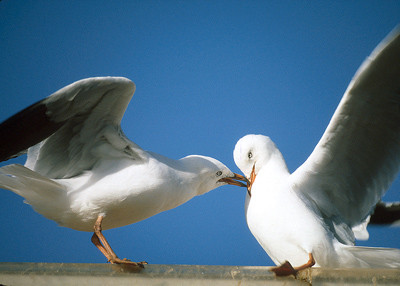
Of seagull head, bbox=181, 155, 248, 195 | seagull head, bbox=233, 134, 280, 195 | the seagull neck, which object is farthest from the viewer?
seagull head, bbox=181, 155, 248, 195

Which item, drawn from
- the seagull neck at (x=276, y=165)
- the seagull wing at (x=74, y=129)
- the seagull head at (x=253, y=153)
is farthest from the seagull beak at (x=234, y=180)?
the seagull wing at (x=74, y=129)

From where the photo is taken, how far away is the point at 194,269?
1496mm

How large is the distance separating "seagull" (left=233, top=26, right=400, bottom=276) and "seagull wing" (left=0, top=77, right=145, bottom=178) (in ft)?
2.55

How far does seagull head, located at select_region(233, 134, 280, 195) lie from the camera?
2.46 m

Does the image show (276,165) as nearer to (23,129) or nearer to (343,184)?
(343,184)

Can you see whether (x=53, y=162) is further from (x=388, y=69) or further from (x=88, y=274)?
(x=388, y=69)

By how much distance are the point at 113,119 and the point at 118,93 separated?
183 millimetres

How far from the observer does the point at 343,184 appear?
2201 millimetres

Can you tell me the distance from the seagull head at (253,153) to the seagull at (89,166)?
33 centimetres

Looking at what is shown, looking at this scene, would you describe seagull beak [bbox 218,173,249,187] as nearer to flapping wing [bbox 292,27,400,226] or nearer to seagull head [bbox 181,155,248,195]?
seagull head [bbox 181,155,248,195]

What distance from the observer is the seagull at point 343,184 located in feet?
6.30

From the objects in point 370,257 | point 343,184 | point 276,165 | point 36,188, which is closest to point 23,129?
point 36,188

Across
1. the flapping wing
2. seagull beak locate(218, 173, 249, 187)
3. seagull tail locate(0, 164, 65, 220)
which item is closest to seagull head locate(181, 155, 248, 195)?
seagull beak locate(218, 173, 249, 187)

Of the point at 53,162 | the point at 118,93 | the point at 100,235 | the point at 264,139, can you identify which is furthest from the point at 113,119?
the point at 264,139
